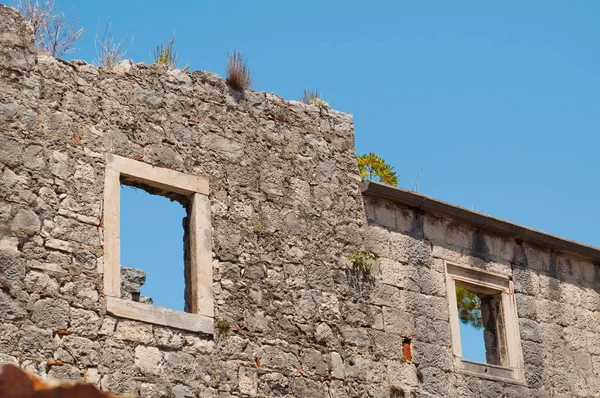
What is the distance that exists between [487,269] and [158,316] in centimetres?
439

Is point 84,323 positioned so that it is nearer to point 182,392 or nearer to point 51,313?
point 51,313

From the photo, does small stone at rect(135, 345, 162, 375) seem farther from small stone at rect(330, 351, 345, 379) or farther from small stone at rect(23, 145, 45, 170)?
small stone at rect(330, 351, 345, 379)

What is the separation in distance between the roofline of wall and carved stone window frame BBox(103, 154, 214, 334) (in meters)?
2.14

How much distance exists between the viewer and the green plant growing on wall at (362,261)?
10.9m

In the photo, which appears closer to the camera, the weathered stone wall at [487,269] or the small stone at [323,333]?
the small stone at [323,333]

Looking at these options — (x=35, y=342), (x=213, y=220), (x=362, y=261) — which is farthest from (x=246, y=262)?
(x=35, y=342)

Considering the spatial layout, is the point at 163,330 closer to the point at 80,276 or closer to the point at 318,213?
the point at 80,276

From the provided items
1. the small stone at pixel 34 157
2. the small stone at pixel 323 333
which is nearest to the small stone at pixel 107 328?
the small stone at pixel 34 157

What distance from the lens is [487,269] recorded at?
12.1 m

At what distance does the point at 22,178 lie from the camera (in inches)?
351

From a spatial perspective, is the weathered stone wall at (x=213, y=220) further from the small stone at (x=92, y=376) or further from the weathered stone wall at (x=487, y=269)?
the weathered stone wall at (x=487, y=269)

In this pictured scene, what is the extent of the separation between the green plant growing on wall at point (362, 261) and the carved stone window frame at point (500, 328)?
111 cm

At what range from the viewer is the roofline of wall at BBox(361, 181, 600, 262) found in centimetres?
1144

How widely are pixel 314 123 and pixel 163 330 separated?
3149 mm
